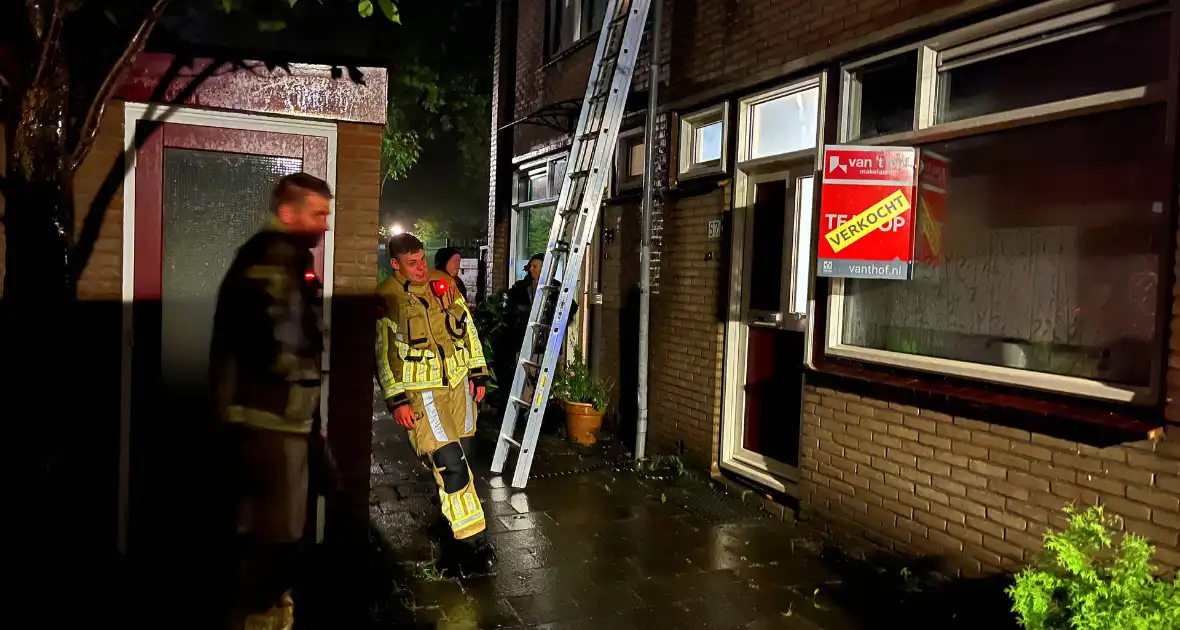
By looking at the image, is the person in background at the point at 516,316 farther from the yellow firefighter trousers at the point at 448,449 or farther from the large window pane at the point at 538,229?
the yellow firefighter trousers at the point at 448,449

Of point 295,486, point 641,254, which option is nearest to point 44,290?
point 295,486

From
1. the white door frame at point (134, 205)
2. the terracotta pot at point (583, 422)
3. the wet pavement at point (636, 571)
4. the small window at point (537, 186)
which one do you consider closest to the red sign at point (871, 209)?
the wet pavement at point (636, 571)

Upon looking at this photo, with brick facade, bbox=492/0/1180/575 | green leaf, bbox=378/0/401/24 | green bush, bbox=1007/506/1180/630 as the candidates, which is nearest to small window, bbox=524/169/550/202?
brick facade, bbox=492/0/1180/575

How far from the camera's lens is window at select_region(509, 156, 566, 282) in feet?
34.6

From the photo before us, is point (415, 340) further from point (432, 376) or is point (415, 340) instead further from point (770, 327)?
point (770, 327)

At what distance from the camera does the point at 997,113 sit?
4582mm

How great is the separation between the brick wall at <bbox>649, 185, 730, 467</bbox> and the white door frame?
322 centimetres

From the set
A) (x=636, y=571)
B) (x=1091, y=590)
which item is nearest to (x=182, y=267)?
(x=636, y=571)

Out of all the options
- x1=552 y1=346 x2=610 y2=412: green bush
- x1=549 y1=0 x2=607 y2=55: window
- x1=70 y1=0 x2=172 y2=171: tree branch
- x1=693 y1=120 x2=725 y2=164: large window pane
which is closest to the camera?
x1=70 y1=0 x2=172 y2=171: tree branch

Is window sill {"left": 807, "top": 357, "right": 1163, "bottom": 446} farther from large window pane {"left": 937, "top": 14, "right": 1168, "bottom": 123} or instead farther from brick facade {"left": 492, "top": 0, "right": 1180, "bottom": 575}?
large window pane {"left": 937, "top": 14, "right": 1168, "bottom": 123}

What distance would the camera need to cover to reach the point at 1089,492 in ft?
13.1

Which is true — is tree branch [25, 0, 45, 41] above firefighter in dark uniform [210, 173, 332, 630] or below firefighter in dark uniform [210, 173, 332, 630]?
above

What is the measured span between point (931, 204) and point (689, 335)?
263 centimetres

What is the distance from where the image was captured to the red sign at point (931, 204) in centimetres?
502
